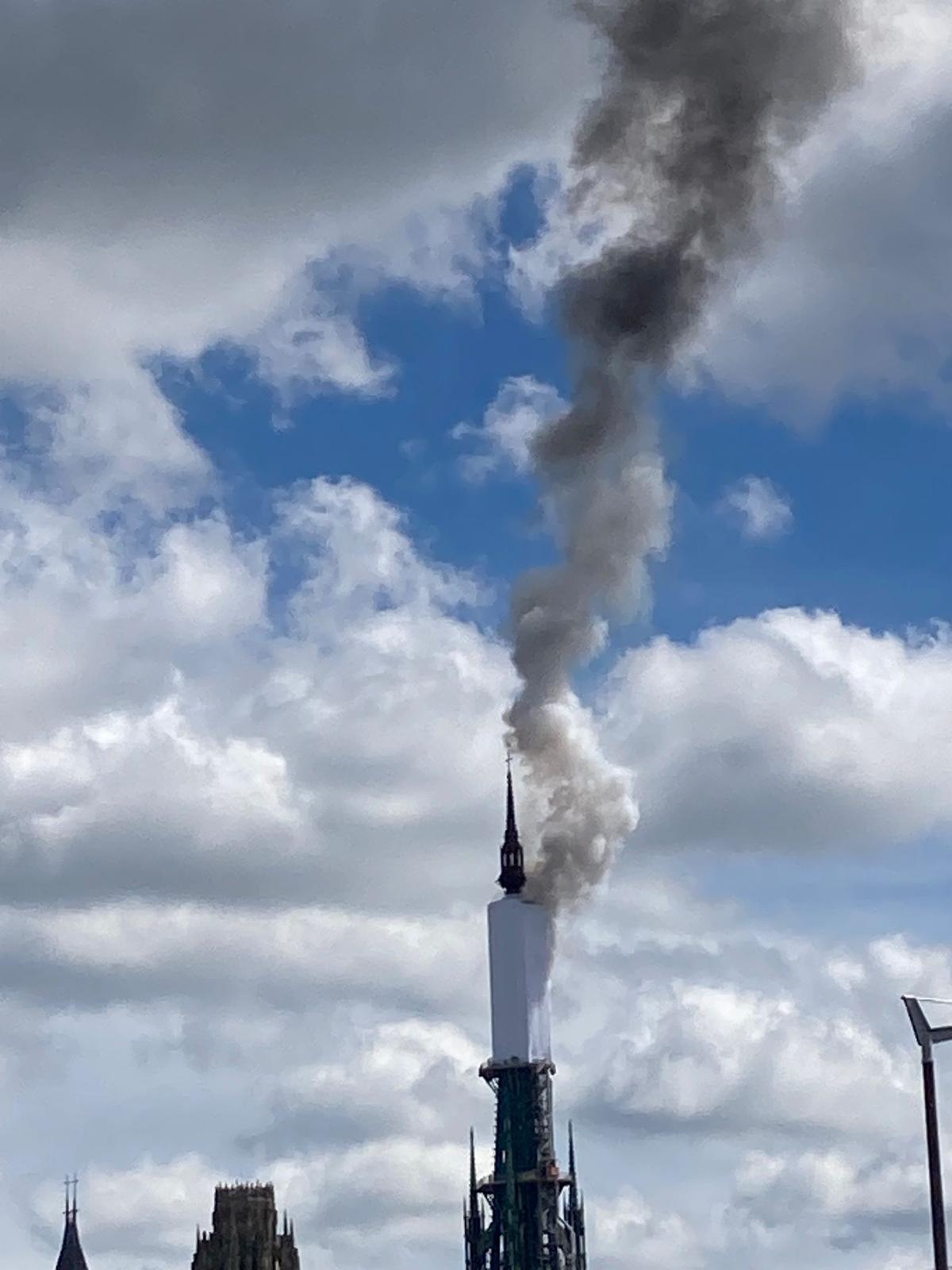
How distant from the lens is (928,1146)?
19650 cm

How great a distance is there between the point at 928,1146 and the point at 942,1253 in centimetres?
1111

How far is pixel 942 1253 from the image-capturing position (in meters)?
188
